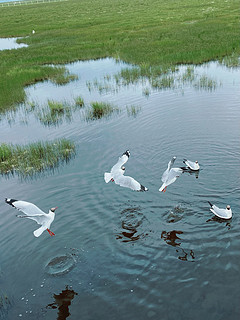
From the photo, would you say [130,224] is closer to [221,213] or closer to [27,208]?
[221,213]

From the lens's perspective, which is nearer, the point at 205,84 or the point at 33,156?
the point at 33,156

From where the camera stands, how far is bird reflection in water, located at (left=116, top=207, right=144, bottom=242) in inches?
427

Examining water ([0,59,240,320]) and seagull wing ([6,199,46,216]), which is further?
seagull wing ([6,199,46,216])

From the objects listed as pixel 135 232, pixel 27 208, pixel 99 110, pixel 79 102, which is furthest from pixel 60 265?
pixel 79 102

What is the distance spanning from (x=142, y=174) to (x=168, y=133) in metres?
4.68

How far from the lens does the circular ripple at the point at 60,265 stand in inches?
388

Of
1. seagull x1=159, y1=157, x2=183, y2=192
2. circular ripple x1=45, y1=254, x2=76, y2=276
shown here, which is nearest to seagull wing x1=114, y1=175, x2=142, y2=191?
seagull x1=159, y1=157, x2=183, y2=192

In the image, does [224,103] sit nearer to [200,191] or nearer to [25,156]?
[200,191]

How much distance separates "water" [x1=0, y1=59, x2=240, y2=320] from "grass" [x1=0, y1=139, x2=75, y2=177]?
0.64 metres

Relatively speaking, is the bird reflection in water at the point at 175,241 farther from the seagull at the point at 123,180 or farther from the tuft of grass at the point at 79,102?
the tuft of grass at the point at 79,102

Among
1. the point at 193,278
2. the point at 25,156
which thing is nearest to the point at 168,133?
the point at 25,156

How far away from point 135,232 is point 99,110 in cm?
1253

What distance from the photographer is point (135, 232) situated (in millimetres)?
11000

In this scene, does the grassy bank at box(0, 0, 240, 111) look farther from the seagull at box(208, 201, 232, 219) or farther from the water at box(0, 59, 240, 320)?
the seagull at box(208, 201, 232, 219)
